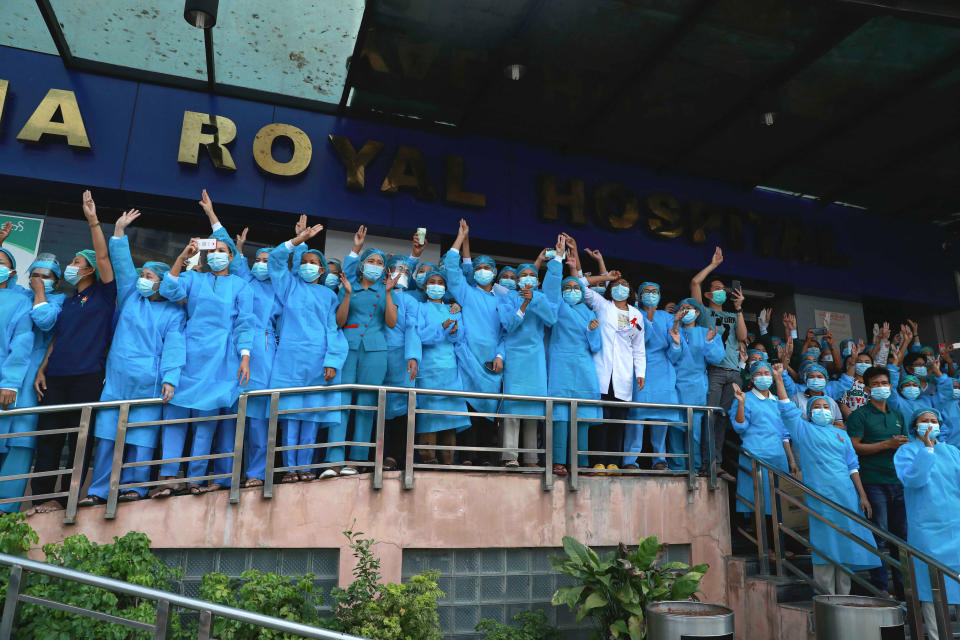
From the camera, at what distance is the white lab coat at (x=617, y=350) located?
7090mm

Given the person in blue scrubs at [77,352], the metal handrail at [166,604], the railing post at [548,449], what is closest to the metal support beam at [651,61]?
the railing post at [548,449]

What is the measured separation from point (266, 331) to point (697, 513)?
4.29 metres

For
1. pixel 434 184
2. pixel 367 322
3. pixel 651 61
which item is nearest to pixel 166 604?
pixel 367 322

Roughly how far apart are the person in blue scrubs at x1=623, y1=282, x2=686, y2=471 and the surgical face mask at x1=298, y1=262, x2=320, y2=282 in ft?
11.0

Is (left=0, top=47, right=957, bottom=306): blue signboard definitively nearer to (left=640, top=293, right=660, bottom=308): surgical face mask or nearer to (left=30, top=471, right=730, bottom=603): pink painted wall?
(left=640, top=293, right=660, bottom=308): surgical face mask

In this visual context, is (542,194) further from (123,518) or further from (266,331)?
(123,518)

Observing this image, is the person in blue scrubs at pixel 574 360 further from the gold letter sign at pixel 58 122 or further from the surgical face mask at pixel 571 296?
the gold letter sign at pixel 58 122

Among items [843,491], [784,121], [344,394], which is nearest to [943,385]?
[843,491]

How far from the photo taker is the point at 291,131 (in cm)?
840

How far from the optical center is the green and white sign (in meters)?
7.76

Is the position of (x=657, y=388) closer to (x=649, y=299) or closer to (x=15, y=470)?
(x=649, y=299)

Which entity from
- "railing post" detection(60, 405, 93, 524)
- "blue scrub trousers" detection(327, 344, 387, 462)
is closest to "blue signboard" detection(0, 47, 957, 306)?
"blue scrub trousers" detection(327, 344, 387, 462)

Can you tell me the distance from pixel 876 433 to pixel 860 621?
262cm

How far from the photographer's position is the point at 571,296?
6992mm
